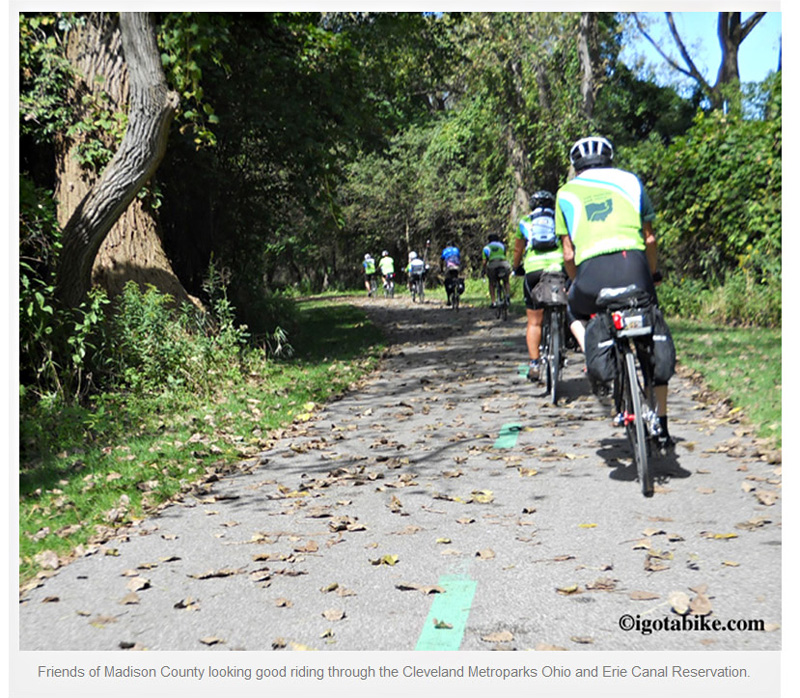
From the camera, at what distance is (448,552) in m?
5.17

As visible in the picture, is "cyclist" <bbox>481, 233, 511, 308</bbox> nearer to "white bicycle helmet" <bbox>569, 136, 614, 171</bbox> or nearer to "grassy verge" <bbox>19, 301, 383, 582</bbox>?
"grassy verge" <bbox>19, 301, 383, 582</bbox>

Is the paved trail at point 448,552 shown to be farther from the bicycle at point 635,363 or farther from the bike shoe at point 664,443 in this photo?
the bicycle at point 635,363

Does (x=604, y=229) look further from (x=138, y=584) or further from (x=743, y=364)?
(x=743, y=364)

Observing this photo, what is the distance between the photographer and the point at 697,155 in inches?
742

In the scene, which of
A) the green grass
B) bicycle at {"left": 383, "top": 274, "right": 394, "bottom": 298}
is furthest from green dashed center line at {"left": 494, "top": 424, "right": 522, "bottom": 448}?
bicycle at {"left": 383, "top": 274, "right": 394, "bottom": 298}

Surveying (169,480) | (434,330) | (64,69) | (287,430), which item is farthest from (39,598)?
(434,330)

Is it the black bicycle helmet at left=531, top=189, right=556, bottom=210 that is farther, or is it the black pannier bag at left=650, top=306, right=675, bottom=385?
the black bicycle helmet at left=531, top=189, right=556, bottom=210

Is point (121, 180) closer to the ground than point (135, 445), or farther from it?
farther from it

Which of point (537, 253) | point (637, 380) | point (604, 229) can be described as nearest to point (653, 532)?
point (637, 380)

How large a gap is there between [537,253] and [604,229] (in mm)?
3782

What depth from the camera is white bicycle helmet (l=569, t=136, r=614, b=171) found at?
21.2 ft

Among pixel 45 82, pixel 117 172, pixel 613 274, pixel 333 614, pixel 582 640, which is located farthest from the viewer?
pixel 45 82

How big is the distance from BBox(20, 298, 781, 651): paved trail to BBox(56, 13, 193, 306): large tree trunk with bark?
4.59 meters

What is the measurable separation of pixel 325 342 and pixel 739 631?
1520 centimetres
